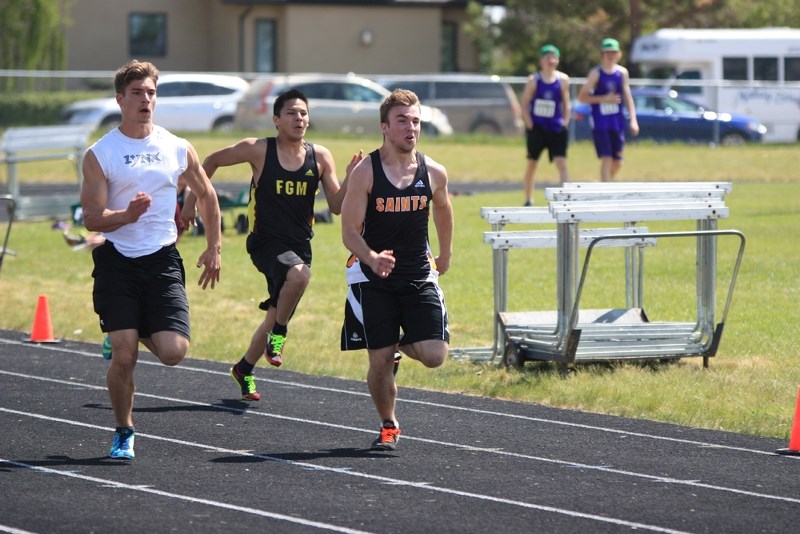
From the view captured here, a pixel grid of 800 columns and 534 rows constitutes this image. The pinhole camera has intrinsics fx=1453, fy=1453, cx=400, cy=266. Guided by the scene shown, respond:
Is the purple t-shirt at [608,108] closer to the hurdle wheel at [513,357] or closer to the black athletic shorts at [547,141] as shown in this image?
the black athletic shorts at [547,141]

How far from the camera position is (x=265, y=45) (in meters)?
48.1

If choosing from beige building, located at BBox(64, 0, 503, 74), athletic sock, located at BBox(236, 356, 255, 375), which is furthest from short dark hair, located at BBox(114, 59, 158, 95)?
beige building, located at BBox(64, 0, 503, 74)

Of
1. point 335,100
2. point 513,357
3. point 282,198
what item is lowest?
point 513,357

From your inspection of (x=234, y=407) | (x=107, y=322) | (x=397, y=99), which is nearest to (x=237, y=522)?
(x=107, y=322)

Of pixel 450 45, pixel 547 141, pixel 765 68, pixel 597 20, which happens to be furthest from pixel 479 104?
pixel 547 141

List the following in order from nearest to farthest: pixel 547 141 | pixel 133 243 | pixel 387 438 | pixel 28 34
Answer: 1. pixel 133 243
2. pixel 387 438
3. pixel 547 141
4. pixel 28 34

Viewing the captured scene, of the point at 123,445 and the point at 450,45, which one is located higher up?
the point at 450,45

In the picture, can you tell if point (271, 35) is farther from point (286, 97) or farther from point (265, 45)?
point (286, 97)

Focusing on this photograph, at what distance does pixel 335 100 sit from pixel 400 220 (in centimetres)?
2741

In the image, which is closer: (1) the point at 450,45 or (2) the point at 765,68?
(2) the point at 765,68

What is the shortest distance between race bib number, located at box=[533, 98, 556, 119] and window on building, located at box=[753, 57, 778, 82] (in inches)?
806

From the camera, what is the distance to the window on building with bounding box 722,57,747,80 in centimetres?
3781

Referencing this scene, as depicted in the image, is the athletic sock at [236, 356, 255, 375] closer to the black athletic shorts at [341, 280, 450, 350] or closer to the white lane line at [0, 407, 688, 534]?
the white lane line at [0, 407, 688, 534]

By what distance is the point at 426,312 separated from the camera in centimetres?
777
